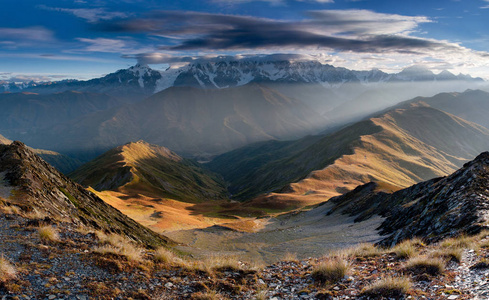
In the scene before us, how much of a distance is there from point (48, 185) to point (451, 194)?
33397mm

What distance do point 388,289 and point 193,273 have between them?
24.4 feet

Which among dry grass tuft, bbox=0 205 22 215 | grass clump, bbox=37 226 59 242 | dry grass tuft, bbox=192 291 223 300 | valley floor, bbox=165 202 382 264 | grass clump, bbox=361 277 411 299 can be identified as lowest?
valley floor, bbox=165 202 382 264

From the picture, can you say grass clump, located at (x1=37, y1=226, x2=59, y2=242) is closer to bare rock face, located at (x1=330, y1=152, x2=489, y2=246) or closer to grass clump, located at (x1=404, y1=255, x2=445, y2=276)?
grass clump, located at (x1=404, y1=255, x2=445, y2=276)

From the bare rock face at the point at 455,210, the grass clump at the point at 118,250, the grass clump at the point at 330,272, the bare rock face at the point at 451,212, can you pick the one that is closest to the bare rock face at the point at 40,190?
the grass clump at the point at 118,250

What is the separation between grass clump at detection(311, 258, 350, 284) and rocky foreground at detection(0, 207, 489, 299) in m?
0.04

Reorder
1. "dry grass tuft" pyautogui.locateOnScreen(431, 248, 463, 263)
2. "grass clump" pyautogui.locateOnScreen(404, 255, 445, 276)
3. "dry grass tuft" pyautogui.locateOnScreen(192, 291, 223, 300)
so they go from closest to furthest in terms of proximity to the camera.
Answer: "dry grass tuft" pyautogui.locateOnScreen(192, 291, 223, 300)
"grass clump" pyautogui.locateOnScreen(404, 255, 445, 276)
"dry grass tuft" pyautogui.locateOnScreen(431, 248, 463, 263)

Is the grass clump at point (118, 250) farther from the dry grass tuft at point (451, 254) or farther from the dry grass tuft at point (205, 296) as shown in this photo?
the dry grass tuft at point (451, 254)

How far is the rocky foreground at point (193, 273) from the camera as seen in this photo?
→ 9.48 meters

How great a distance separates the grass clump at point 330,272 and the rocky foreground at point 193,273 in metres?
0.04

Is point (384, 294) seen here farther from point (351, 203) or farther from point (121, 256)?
point (351, 203)

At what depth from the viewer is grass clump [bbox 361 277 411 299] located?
944 cm

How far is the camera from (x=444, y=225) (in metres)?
19.8

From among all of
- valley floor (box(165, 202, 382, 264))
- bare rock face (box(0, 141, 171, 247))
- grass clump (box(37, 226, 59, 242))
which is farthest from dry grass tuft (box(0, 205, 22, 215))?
valley floor (box(165, 202, 382, 264))

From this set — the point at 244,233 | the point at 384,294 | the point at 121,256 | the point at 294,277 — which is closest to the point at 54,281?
the point at 121,256
